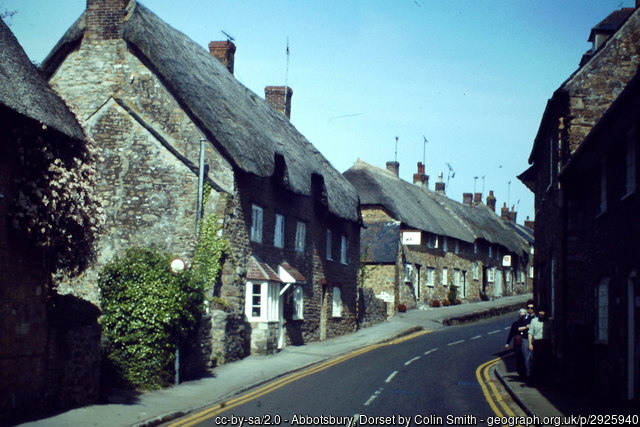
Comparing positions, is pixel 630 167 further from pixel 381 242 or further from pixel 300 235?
pixel 381 242

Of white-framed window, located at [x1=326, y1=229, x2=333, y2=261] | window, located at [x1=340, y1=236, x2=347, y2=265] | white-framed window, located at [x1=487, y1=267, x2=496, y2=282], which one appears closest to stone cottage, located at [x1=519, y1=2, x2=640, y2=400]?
white-framed window, located at [x1=326, y1=229, x2=333, y2=261]

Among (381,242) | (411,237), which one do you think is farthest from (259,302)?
(411,237)

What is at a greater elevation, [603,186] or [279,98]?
[279,98]

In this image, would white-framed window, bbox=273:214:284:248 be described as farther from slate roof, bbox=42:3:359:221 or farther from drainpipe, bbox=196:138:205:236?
drainpipe, bbox=196:138:205:236

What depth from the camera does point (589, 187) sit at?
1897cm

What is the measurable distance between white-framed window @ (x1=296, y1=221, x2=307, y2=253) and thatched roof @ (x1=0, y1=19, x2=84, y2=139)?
15.5 m

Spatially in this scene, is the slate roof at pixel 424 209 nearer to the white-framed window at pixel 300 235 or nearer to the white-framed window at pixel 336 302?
the white-framed window at pixel 336 302

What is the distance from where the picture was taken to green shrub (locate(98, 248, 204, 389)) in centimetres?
1667

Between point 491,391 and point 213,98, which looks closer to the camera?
point 491,391

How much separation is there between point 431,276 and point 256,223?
97.3 ft

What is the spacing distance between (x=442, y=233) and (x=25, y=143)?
4337cm

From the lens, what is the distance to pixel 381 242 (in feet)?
152

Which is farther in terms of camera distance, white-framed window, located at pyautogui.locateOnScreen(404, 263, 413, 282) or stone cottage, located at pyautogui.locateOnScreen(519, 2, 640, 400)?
white-framed window, located at pyautogui.locateOnScreen(404, 263, 413, 282)

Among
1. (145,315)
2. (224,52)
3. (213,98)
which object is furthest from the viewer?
(224,52)
